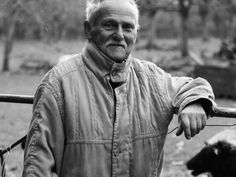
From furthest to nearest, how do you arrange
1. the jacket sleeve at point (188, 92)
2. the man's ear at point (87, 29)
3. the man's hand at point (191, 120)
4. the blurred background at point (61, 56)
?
the blurred background at point (61, 56) → the man's ear at point (87, 29) → the jacket sleeve at point (188, 92) → the man's hand at point (191, 120)

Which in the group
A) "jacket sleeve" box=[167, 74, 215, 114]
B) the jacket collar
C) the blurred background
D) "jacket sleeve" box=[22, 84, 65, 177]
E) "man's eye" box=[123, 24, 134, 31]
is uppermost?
"man's eye" box=[123, 24, 134, 31]

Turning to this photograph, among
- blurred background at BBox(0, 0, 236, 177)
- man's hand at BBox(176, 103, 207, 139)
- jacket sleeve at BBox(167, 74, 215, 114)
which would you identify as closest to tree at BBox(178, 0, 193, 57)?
blurred background at BBox(0, 0, 236, 177)

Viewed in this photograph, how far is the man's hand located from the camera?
247 cm

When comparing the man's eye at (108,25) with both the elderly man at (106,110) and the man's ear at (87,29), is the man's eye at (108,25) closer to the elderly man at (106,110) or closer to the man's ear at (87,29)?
the elderly man at (106,110)

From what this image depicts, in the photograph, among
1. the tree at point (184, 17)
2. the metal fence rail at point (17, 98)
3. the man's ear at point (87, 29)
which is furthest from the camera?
the tree at point (184, 17)

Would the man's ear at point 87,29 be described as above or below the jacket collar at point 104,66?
above

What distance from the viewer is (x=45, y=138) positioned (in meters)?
2.49

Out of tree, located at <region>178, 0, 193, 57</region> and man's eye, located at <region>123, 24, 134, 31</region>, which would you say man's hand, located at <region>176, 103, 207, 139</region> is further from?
tree, located at <region>178, 0, 193, 57</region>

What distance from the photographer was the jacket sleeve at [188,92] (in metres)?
2.58

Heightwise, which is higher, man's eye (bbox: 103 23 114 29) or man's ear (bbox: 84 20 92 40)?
man's eye (bbox: 103 23 114 29)

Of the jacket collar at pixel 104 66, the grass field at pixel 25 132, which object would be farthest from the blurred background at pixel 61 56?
the jacket collar at pixel 104 66

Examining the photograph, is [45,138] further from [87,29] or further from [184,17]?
[184,17]

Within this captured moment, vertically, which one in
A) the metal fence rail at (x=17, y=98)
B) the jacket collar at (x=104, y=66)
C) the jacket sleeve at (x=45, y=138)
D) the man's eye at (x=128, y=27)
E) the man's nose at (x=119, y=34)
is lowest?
the metal fence rail at (x=17, y=98)

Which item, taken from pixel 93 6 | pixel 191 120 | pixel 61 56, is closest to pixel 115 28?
pixel 93 6
